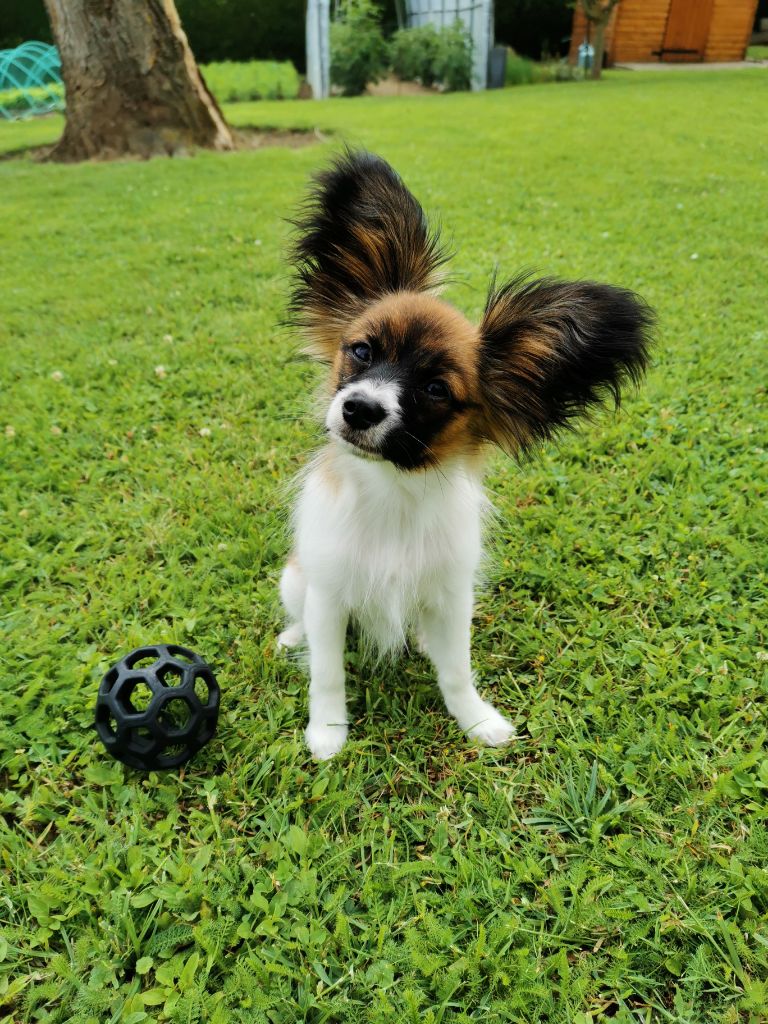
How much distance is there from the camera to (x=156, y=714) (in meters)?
2.09

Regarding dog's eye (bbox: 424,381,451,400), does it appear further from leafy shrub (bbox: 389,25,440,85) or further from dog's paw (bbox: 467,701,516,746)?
leafy shrub (bbox: 389,25,440,85)

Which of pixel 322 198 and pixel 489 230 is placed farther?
pixel 489 230

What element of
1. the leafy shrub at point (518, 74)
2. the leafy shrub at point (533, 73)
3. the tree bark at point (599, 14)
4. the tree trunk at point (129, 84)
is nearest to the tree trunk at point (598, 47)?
the tree bark at point (599, 14)

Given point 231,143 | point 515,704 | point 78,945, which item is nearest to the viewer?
point 78,945

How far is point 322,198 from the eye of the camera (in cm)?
211

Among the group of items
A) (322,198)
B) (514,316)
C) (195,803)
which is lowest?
(195,803)

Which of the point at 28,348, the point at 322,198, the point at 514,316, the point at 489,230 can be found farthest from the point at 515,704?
the point at 489,230

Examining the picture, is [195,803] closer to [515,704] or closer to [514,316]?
[515,704]

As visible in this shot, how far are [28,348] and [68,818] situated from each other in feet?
12.6

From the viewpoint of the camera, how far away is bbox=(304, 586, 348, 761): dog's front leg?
7.15 feet

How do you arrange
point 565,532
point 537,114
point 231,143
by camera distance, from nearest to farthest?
1. point 565,532
2. point 231,143
3. point 537,114

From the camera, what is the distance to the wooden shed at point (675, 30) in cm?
2323

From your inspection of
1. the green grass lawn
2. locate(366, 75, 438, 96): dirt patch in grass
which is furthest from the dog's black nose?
locate(366, 75, 438, 96): dirt patch in grass

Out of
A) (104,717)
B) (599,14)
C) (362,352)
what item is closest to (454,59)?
(599,14)
